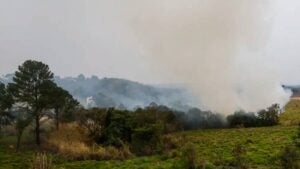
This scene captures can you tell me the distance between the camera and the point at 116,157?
4762 centimetres

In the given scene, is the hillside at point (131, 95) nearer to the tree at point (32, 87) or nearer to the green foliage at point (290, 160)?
the tree at point (32, 87)

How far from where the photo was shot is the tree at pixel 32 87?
58031 millimetres

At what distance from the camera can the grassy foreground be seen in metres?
41.1

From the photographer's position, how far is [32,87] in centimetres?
5872

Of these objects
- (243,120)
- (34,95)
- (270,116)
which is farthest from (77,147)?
(270,116)

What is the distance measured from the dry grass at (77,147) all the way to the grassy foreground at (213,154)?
2076mm

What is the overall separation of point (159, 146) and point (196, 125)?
20991mm

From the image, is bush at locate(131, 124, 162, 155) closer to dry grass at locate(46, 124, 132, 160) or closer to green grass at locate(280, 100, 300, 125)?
dry grass at locate(46, 124, 132, 160)

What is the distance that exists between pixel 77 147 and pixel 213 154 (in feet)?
47.4

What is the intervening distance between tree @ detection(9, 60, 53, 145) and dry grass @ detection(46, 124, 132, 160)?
372 centimetres

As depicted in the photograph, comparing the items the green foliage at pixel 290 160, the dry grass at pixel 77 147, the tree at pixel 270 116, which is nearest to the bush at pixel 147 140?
the dry grass at pixel 77 147

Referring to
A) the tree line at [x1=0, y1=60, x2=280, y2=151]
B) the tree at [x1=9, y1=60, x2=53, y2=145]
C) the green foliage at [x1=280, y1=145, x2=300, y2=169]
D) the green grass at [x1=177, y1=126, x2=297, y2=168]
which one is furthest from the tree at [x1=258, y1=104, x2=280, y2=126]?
the green foliage at [x1=280, y1=145, x2=300, y2=169]

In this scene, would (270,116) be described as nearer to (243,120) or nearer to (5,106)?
(243,120)

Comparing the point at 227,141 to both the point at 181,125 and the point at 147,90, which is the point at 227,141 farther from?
the point at 147,90
